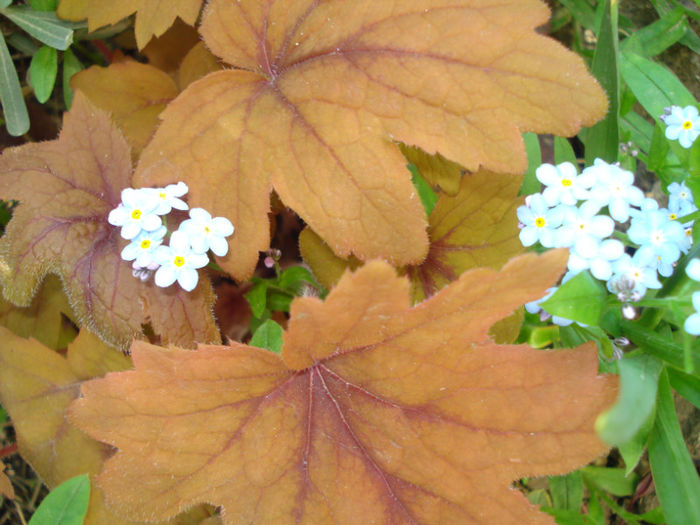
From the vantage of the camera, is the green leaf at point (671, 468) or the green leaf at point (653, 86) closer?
the green leaf at point (671, 468)

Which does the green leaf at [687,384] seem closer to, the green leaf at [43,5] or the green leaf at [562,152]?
the green leaf at [562,152]

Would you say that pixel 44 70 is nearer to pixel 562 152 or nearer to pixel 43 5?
pixel 43 5

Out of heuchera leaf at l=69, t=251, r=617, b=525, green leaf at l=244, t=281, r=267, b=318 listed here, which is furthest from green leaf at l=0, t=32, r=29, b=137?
heuchera leaf at l=69, t=251, r=617, b=525

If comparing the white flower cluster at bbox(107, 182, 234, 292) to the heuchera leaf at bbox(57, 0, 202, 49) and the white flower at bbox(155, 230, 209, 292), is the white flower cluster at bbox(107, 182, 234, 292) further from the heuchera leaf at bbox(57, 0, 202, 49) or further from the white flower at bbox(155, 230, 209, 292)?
the heuchera leaf at bbox(57, 0, 202, 49)

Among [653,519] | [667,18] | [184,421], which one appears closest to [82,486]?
[184,421]

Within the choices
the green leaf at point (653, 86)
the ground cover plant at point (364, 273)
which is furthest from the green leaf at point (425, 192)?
the green leaf at point (653, 86)

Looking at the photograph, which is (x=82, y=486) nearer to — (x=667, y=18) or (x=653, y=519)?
(x=653, y=519)

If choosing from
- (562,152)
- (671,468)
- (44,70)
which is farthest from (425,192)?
(44,70)
